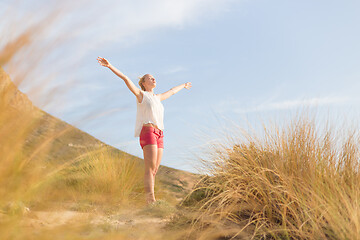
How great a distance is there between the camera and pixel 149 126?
4316 mm

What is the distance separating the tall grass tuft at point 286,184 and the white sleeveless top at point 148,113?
95 centimetres

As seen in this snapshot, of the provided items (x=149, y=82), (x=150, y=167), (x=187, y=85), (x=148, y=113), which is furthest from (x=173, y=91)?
(x=150, y=167)

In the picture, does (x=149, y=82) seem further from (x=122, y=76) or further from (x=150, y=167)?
(x=150, y=167)

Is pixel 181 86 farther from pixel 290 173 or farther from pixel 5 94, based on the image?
pixel 5 94

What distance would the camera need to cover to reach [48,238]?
4.60 ft

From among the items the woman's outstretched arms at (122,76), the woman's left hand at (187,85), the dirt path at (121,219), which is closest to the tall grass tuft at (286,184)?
the dirt path at (121,219)

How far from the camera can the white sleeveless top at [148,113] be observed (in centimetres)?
436

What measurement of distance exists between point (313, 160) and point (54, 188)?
2420 millimetres

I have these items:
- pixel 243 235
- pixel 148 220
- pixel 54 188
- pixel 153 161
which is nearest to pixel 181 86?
pixel 153 161

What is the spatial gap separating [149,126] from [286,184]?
6.47 feet

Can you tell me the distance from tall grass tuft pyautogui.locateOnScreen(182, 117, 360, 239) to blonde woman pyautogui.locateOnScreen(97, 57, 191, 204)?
0.63 meters

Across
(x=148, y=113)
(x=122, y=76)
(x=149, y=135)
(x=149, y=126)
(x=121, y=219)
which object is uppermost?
(x=122, y=76)

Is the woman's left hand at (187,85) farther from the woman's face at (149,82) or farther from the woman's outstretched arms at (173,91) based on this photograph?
the woman's face at (149,82)

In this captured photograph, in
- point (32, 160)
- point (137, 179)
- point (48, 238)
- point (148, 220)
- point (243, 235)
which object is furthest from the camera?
point (137, 179)
